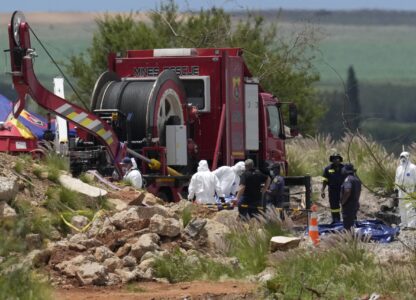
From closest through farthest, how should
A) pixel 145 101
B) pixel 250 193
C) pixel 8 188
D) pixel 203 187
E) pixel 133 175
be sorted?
pixel 8 188, pixel 250 193, pixel 133 175, pixel 203 187, pixel 145 101

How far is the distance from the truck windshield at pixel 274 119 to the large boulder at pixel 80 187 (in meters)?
9.31

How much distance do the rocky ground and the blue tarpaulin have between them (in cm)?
28

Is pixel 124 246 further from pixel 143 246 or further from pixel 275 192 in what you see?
pixel 275 192

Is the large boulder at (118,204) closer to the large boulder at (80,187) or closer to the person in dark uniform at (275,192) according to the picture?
the large boulder at (80,187)

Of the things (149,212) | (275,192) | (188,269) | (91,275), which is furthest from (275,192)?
(91,275)

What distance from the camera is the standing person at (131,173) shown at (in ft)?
77.1

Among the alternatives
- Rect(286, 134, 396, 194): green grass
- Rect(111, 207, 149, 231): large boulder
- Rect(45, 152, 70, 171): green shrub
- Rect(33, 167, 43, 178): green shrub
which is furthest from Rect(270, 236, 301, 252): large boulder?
Rect(286, 134, 396, 194): green grass

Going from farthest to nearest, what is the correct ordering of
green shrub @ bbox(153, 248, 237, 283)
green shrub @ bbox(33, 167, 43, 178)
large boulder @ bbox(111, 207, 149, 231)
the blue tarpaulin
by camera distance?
the blue tarpaulin, green shrub @ bbox(33, 167, 43, 178), large boulder @ bbox(111, 207, 149, 231), green shrub @ bbox(153, 248, 237, 283)

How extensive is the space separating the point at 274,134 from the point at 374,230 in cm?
805

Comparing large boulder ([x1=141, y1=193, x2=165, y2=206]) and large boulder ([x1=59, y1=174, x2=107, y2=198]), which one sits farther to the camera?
large boulder ([x1=141, y1=193, x2=165, y2=206])

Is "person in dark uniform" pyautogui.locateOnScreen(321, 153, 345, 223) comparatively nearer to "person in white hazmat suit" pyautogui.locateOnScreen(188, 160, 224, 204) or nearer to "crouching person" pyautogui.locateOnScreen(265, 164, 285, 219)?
"crouching person" pyautogui.locateOnScreen(265, 164, 285, 219)

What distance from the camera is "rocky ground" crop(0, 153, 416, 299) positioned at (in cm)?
1426

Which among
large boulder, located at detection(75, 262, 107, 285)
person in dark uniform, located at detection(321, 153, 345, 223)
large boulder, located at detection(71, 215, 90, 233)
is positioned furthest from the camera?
person in dark uniform, located at detection(321, 153, 345, 223)

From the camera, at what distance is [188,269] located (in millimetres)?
15531
